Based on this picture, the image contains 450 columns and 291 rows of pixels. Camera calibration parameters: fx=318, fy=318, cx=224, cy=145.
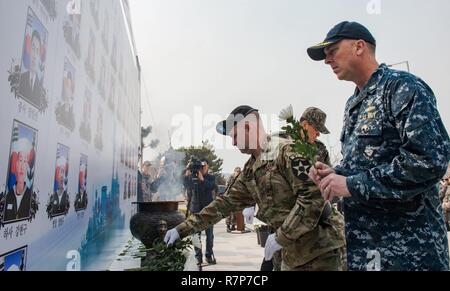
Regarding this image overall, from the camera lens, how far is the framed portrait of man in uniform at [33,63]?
64.9 inches

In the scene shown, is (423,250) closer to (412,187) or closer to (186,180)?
(412,187)

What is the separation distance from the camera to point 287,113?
155 centimetres

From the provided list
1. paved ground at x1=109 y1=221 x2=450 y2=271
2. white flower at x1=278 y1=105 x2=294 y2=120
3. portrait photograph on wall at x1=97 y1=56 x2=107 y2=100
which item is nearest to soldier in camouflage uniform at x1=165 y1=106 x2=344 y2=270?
white flower at x1=278 y1=105 x2=294 y2=120

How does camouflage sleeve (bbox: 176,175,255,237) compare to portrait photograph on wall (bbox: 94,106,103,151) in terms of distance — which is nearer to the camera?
camouflage sleeve (bbox: 176,175,255,237)

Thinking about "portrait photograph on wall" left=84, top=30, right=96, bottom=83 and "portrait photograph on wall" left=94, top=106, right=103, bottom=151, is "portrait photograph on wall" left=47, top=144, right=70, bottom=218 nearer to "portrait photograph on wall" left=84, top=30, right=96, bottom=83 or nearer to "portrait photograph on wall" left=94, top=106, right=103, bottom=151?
"portrait photograph on wall" left=84, top=30, right=96, bottom=83

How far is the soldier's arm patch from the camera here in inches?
80.7

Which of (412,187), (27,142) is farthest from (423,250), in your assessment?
(27,142)

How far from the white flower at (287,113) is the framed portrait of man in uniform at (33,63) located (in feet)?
4.31

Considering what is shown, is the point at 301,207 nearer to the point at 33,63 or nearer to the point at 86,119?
the point at 33,63

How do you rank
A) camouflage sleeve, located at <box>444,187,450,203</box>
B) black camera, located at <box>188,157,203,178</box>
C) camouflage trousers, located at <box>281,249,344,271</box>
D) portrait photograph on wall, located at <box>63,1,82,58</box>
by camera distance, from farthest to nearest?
camouflage sleeve, located at <box>444,187,450,203</box>, black camera, located at <box>188,157,203,178</box>, portrait photograph on wall, located at <box>63,1,82,58</box>, camouflage trousers, located at <box>281,249,344,271</box>

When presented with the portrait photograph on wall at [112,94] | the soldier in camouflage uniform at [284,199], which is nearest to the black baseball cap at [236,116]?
the soldier in camouflage uniform at [284,199]

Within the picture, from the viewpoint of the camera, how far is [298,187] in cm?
208

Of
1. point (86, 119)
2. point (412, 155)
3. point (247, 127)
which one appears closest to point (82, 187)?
point (86, 119)

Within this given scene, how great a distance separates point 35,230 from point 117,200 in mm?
3588
